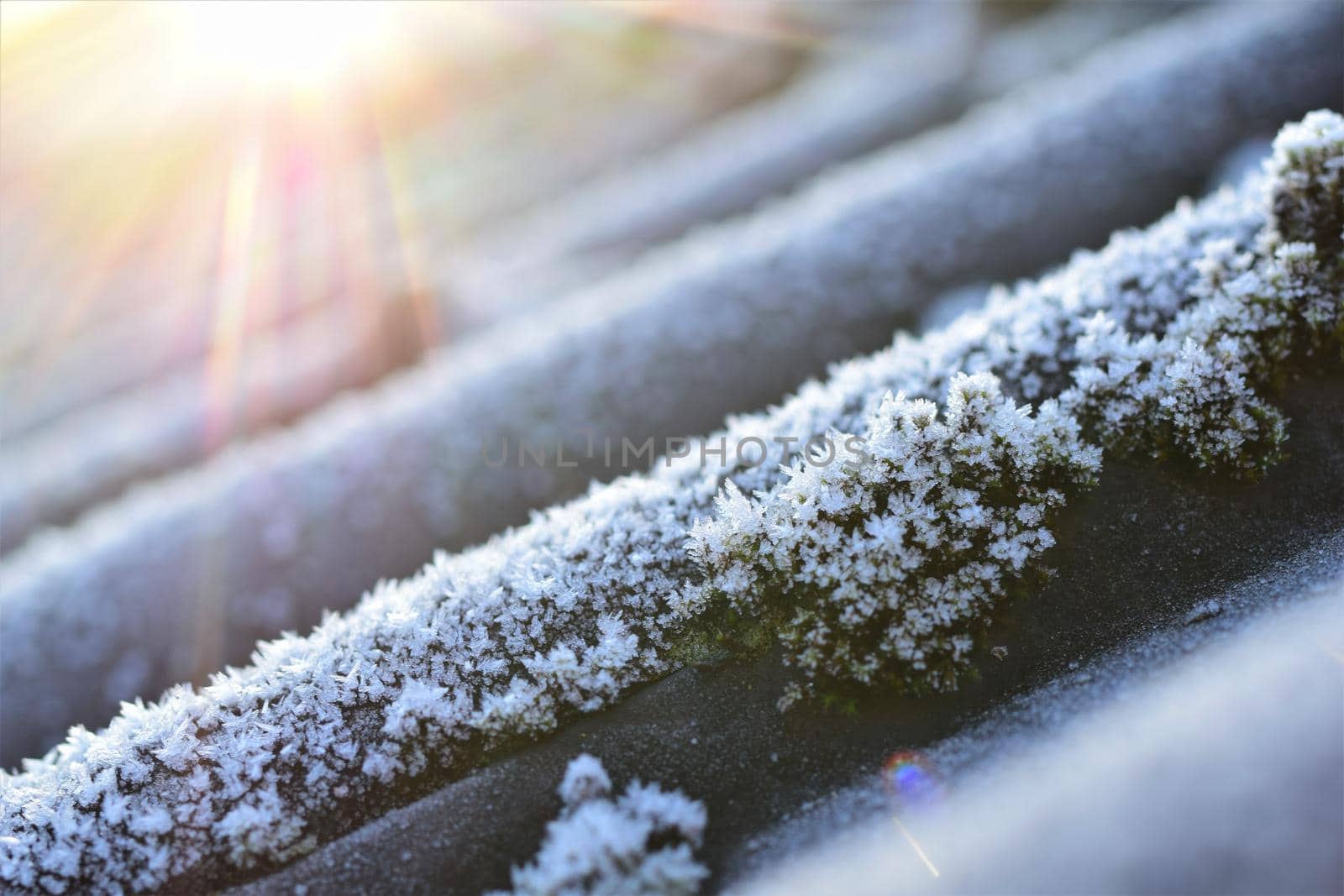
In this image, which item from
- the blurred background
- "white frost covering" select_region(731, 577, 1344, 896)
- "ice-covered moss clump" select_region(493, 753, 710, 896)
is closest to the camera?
"white frost covering" select_region(731, 577, 1344, 896)

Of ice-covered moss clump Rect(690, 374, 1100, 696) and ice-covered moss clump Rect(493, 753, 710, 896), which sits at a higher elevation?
ice-covered moss clump Rect(690, 374, 1100, 696)

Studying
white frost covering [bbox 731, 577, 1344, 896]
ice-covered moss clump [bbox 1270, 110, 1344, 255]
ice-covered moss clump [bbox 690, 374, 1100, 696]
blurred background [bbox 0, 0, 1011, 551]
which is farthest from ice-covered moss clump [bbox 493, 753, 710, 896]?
blurred background [bbox 0, 0, 1011, 551]

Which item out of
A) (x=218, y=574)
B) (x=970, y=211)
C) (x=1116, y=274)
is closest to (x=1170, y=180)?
(x=970, y=211)

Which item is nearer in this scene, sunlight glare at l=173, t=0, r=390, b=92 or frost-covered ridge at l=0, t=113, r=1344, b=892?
frost-covered ridge at l=0, t=113, r=1344, b=892

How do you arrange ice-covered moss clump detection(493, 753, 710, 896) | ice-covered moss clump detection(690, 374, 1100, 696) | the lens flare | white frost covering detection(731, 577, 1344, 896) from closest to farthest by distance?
white frost covering detection(731, 577, 1344, 896) < ice-covered moss clump detection(493, 753, 710, 896) < the lens flare < ice-covered moss clump detection(690, 374, 1100, 696)

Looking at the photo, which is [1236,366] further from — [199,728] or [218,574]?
[218,574]

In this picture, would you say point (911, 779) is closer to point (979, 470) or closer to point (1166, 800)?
point (1166, 800)

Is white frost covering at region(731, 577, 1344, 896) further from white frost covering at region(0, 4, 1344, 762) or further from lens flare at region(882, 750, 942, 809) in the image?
white frost covering at region(0, 4, 1344, 762)
